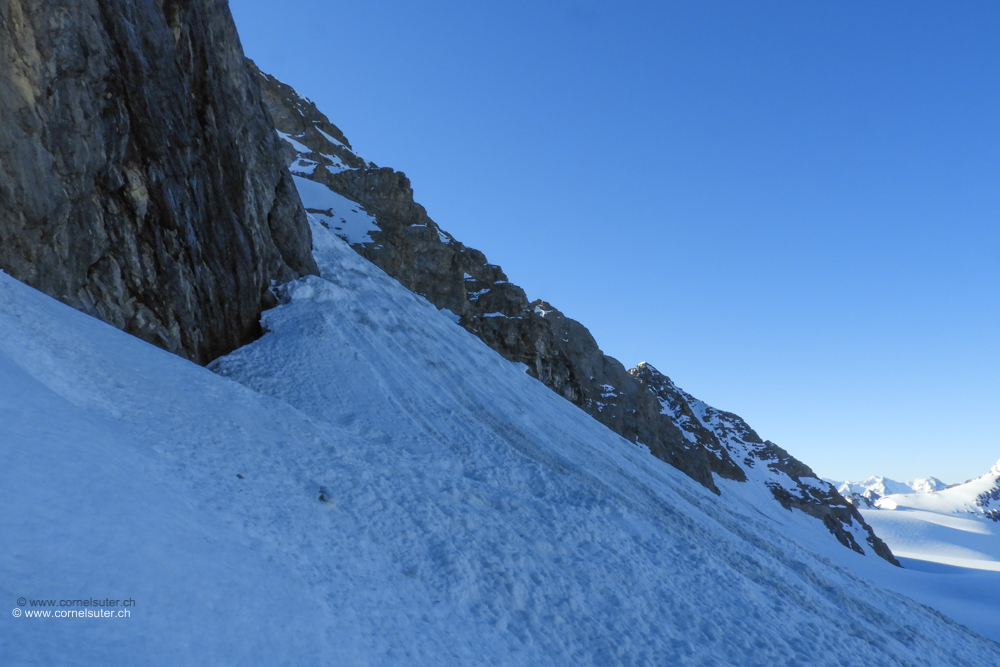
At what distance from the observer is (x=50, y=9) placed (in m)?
15.6

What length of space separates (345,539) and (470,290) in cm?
3727

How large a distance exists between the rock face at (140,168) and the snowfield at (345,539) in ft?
8.11

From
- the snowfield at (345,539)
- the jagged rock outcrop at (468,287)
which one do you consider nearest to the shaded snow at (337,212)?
the jagged rock outcrop at (468,287)

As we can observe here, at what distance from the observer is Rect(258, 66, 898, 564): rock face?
42500 mm

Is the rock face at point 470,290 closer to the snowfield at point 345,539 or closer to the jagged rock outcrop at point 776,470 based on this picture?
the jagged rock outcrop at point 776,470

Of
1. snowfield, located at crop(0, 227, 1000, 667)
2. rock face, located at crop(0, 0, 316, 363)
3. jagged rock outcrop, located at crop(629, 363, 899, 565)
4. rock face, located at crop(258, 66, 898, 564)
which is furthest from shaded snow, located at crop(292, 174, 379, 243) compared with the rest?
jagged rock outcrop, located at crop(629, 363, 899, 565)

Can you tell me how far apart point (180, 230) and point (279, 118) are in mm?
41430

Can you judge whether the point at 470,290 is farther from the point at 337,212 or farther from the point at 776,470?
the point at 776,470

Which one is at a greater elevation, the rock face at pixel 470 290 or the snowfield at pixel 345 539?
the rock face at pixel 470 290

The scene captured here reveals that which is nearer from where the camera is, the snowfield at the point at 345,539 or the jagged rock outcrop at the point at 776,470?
the snowfield at the point at 345,539

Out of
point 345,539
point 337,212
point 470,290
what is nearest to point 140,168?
point 345,539

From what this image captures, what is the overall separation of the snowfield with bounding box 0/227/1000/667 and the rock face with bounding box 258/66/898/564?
23.4 meters

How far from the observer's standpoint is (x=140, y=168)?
18.2 meters

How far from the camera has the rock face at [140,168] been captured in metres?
15.0
